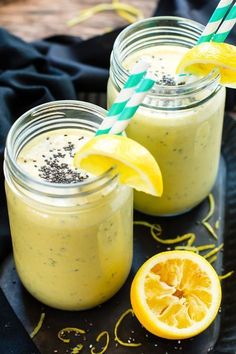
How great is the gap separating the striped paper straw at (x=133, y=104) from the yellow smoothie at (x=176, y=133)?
7.5 inches

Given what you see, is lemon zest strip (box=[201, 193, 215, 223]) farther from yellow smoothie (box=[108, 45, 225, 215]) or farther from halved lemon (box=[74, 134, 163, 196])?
halved lemon (box=[74, 134, 163, 196])

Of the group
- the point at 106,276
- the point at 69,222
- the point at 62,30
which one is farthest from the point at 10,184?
the point at 62,30

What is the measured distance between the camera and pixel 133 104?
43.3 inches

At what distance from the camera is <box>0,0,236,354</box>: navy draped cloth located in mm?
1558

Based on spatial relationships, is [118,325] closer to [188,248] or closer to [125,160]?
[188,248]

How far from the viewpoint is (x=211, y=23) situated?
4.19ft

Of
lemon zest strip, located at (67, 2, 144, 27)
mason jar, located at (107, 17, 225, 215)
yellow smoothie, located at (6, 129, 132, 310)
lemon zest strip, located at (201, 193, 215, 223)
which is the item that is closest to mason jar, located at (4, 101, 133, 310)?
yellow smoothie, located at (6, 129, 132, 310)

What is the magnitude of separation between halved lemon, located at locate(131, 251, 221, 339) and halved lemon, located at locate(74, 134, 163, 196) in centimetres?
21

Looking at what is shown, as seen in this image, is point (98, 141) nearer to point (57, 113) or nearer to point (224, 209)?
point (57, 113)

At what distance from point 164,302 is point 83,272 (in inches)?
5.7

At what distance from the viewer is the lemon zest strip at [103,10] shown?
198cm

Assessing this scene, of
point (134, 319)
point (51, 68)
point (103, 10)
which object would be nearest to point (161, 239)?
point (134, 319)

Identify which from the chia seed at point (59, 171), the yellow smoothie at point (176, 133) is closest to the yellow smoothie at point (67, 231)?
the chia seed at point (59, 171)

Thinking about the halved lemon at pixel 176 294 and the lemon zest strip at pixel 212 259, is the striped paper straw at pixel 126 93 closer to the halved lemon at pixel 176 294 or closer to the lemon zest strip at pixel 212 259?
the halved lemon at pixel 176 294
